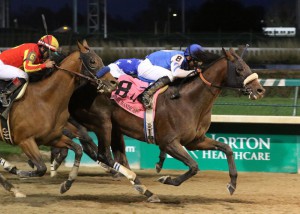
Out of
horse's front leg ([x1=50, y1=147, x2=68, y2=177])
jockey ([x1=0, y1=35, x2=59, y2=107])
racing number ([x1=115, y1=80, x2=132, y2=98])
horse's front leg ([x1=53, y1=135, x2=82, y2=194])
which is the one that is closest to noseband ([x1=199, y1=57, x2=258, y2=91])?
racing number ([x1=115, y1=80, x2=132, y2=98])

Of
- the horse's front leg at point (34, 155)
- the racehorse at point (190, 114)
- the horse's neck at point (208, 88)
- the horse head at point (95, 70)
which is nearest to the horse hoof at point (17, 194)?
the horse's front leg at point (34, 155)

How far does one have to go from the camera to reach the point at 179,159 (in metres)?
8.10

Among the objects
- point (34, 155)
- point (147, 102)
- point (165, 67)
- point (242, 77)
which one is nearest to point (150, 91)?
point (147, 102)

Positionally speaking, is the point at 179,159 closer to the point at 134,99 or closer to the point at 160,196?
the point at 160,196

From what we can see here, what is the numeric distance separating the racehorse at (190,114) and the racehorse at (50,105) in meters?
0.81

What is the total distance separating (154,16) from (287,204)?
73.9m

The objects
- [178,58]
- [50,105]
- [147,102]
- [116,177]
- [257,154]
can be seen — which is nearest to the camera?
[50,105]

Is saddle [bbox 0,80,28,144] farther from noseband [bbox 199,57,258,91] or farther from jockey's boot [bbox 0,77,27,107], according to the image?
Answer: noseband [bbox 199,57,258,91]

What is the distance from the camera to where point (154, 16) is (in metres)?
81.1

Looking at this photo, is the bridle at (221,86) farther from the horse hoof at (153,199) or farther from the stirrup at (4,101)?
the stirrup at (4,101)

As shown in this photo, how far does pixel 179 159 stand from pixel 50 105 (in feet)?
5.03

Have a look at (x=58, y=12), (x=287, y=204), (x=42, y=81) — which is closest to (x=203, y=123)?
(x=287, y=204)

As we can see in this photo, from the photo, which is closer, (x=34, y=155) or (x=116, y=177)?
(x=34, y=155)

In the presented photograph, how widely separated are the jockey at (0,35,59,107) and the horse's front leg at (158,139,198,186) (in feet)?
5.26
